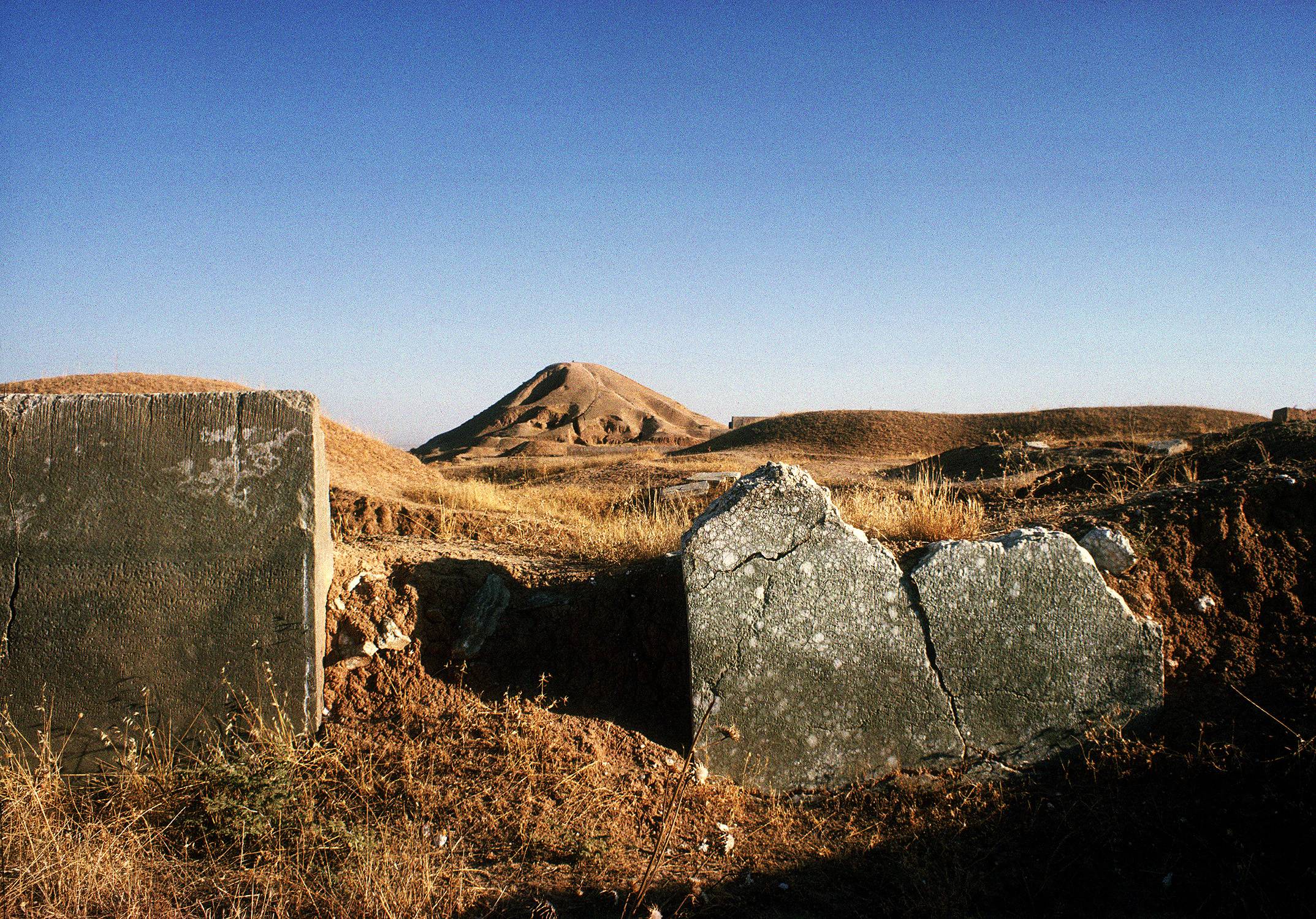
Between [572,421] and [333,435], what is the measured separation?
950 inches

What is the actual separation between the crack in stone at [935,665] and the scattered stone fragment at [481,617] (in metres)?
2.05

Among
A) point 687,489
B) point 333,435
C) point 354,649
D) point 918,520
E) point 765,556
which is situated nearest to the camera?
point 765,556

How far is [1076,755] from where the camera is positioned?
137 inches

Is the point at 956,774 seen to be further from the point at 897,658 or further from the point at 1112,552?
the point at 1112,552

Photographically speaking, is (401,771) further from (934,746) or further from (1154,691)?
(1154,691)

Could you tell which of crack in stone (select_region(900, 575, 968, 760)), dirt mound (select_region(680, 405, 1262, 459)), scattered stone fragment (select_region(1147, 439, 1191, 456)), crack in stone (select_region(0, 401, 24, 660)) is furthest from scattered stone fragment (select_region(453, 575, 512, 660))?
dirt mound (select_region(680, 405, 1262, 459))

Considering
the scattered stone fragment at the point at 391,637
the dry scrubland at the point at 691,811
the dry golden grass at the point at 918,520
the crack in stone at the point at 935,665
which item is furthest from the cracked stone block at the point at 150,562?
the dry golden grass at the point at 918,520

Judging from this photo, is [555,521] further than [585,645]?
Yes

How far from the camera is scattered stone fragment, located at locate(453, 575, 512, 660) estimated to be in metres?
3.94

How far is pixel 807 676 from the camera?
11.5 ft

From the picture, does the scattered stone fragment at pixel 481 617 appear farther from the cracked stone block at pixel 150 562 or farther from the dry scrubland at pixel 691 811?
the cracked stone block at pixel 150 562

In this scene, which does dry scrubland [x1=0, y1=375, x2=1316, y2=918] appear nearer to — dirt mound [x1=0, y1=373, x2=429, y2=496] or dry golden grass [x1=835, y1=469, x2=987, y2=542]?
dry golden grass [x1=835, y1=469, x2=987, y2=542]

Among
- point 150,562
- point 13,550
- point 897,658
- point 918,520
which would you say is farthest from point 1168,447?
point 13,550

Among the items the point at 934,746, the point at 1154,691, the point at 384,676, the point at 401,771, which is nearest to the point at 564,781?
the point at 401,771
